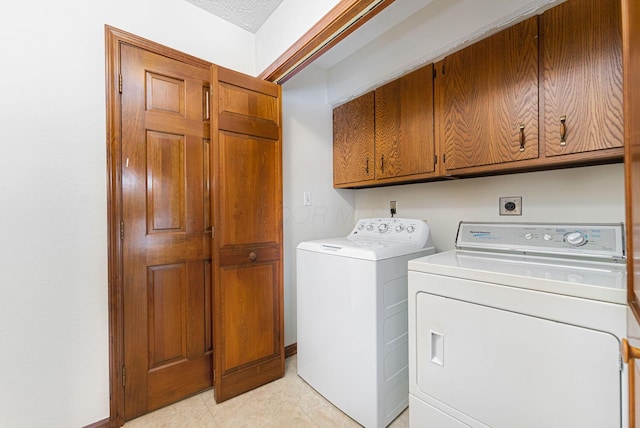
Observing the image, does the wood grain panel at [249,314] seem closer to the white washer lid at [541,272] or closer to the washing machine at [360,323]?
the washing machine at [360,323]

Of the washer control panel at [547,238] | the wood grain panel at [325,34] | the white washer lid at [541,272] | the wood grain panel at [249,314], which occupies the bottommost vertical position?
the wood grain panel at [249,314]

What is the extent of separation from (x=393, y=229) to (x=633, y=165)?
4.65 feet

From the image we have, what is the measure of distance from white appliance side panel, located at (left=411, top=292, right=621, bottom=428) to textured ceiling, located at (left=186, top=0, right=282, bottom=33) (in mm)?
1985

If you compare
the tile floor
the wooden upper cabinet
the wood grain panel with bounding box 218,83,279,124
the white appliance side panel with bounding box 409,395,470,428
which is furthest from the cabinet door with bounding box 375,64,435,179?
the tile floor

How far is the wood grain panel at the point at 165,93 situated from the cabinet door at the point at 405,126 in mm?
1371

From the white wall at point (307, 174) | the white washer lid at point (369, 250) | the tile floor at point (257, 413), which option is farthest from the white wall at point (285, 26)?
the tile floor at point (257, 413)

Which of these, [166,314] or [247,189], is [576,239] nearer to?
[247,189]

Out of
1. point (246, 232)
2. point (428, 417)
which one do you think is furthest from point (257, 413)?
point (246, 232)

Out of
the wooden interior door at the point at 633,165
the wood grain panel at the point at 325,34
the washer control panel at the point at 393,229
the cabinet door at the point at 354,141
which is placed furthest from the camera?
the cabinet door at the point at 354,141

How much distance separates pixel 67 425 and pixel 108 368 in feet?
0.92

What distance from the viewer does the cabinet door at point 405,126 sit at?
1.70 meters

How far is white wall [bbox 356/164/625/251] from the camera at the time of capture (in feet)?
4.26

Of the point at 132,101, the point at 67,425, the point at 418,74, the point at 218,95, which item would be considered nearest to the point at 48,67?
the point at 132,101

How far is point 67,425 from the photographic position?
1.32 m
